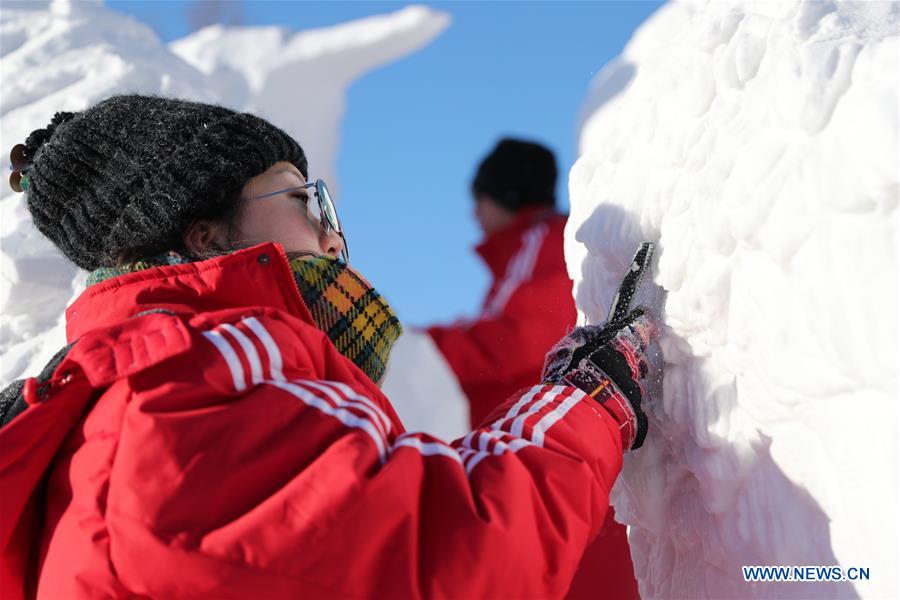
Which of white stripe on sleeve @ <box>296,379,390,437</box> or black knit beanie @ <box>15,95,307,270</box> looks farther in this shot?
black knit beanie @ <box>15,95,307,270</box>

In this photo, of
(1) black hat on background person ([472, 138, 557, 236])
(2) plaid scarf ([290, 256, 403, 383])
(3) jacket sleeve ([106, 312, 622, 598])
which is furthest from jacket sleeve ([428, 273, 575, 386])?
(3) jacket sleeve ([106, 312, 622, 598])

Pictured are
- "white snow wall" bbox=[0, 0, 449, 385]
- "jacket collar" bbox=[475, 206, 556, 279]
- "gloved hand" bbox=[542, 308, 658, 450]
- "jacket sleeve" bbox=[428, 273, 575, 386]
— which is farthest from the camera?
"jacket collar" bbox=[475, 206, 556, 279]

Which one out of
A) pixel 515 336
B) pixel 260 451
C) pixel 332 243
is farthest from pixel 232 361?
pixel 515 336

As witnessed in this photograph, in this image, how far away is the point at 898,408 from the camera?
117cm

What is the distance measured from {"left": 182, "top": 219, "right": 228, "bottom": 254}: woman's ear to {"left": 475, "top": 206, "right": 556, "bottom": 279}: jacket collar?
2.05m

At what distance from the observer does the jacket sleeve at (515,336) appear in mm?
3441

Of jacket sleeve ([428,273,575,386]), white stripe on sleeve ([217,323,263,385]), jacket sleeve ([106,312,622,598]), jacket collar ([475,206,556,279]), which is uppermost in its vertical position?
white stripe on sleeve ([217,323,263,385])

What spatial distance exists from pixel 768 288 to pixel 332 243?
3.05 feet

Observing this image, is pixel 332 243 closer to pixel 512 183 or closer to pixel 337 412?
pixel 337 412

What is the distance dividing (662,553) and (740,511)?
0.35m

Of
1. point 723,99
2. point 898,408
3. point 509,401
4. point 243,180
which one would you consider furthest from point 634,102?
point 898,408

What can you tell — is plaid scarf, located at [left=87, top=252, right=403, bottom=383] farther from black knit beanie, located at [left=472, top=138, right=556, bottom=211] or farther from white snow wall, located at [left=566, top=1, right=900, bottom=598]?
black knit beanie, located at [left=472, top=138, right=556, bottom=211]

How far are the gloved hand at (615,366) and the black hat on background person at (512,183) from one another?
2480 mm

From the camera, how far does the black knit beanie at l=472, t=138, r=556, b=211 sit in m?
4.21
